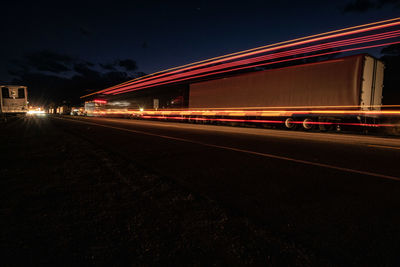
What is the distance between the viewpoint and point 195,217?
7.79ft

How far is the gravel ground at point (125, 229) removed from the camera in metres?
1.69

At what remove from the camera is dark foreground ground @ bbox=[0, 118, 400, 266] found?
5.69 ft

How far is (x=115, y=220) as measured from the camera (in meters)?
2.28

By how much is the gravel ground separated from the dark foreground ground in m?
0.01

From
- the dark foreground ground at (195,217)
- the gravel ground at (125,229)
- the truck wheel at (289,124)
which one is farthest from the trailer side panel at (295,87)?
the gravel ground at (125,229)

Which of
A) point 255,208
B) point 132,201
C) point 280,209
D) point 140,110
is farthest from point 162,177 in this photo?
point 140,110

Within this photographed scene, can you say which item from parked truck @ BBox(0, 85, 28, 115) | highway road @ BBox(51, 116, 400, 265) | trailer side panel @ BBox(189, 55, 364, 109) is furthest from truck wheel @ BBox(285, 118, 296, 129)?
parked truck @ BBox(0, 85, 28, 115)

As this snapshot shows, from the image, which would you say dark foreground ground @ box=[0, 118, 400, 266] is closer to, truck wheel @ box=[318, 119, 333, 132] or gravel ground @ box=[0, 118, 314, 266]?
gravel ground @ box=[0, 118, 314, 266]

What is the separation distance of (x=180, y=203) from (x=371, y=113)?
12.9 m

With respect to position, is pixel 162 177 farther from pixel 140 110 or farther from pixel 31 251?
pixel 140 110

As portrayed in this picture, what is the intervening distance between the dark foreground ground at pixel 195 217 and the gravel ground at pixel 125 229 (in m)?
0.01

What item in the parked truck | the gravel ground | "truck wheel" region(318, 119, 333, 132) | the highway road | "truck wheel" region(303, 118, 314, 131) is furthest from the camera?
the parked truck

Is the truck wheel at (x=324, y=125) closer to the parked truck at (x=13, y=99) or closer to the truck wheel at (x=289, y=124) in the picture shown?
the truck wheel at (x=289, y=124)

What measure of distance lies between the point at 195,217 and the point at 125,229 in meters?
0.79
